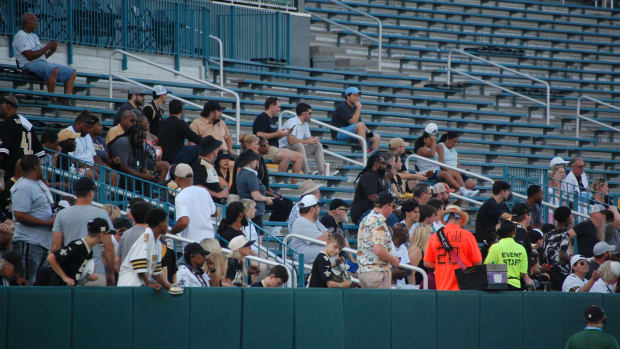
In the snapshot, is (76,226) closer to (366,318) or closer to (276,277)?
(276,277)

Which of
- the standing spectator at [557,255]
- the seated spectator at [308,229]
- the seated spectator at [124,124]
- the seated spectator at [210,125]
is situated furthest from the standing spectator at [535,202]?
the seated spectator at [124,124]

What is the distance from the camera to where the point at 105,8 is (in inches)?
712

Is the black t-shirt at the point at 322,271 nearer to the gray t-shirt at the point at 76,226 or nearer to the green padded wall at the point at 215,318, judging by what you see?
the green padded wall at the point at 215,318

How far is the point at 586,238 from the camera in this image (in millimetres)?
14539

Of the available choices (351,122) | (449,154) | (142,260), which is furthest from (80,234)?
(449,154)

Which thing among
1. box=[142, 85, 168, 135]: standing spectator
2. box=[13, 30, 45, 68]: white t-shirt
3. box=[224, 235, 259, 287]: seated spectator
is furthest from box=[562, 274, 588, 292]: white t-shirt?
box=[13, 30, 45, 68]: white t-shirt

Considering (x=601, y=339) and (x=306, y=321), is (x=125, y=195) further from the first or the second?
(x=601, y=339)

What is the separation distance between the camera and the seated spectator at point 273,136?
1572 cm

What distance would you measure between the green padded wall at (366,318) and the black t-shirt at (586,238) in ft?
15.8

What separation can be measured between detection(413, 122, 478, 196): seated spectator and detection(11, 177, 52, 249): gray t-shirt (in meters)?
7.91

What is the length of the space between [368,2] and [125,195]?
13.6 m

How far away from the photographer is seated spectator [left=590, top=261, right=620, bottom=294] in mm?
13258

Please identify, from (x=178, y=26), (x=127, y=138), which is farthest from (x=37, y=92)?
(x=178, y=26)

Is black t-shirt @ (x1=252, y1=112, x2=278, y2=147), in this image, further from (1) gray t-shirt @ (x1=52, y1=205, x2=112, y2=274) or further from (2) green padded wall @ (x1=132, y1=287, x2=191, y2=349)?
(2) green padded wall @ (x1=132, y1=287, x2=191, y2=349)
